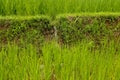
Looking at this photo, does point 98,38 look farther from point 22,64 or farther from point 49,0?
point 22,64

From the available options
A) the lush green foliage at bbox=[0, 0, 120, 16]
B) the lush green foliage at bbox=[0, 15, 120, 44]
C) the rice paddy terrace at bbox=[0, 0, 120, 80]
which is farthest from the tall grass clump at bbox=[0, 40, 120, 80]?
the lush green foliage at bbox=[0, 0, 120, 16]

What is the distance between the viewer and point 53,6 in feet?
15.3

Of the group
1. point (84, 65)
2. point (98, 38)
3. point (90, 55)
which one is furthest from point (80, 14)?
point (84, 65)

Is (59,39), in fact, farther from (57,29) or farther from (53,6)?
(53,6)

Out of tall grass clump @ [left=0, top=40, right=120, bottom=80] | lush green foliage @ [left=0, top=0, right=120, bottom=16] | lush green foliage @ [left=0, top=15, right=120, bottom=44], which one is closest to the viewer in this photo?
tall grass clump @ [left=0, top=40, right=120, bottom=80]

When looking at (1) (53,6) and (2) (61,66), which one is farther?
(1) (53,6)

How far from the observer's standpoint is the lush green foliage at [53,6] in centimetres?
461

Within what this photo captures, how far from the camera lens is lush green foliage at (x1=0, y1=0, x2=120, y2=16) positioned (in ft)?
15.1

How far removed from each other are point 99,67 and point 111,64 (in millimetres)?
175

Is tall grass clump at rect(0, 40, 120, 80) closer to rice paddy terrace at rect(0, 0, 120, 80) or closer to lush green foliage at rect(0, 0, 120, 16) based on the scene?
rice paddy terrace at rect(0, 0, 120, 80)

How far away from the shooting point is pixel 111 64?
294 cm

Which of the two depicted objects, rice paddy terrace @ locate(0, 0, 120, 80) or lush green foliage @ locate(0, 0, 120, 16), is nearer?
rice paddy terrace @ locate(0, 0, 120, 80)

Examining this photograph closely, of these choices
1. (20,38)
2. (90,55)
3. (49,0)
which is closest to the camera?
(90,55)

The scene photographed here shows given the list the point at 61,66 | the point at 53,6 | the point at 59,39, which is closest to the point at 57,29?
the point at 59,39
